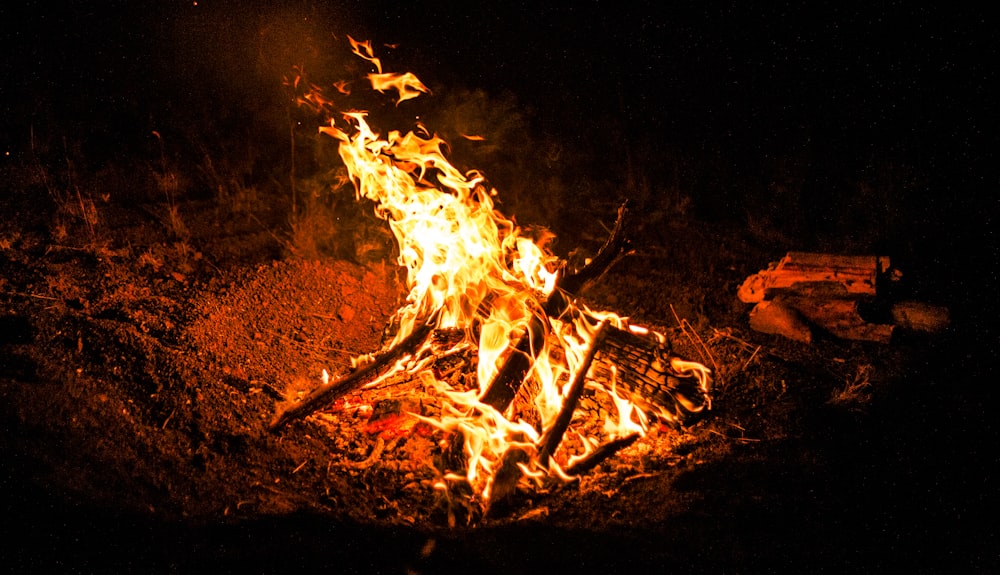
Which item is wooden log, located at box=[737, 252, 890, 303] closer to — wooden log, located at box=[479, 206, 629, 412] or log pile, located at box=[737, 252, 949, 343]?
log pile, located at box=[737, 252, 949, 343]

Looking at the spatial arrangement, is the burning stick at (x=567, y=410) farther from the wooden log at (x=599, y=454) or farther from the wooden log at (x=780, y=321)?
the wooden log at (x=780, y=321)

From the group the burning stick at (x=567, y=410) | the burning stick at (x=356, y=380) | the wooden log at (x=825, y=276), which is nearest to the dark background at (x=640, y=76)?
the wooden log at (x=825, y=276)

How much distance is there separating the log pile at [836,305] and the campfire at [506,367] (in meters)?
1.00

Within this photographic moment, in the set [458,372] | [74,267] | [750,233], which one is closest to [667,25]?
[750,233]

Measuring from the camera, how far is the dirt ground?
8.31 ft

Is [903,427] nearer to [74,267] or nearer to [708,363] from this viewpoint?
[708,363]

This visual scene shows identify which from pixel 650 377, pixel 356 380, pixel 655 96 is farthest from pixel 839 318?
pixel 655 96

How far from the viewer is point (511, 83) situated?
932 centimetres

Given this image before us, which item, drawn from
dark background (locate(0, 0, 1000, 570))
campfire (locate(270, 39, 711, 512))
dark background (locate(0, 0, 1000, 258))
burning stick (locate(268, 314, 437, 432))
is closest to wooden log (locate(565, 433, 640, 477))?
campfire (locate(270, 39, 711, 512))

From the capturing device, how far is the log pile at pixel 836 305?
4.40 meters

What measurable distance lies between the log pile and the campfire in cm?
100

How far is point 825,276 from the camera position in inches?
180

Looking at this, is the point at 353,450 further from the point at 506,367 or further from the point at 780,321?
the point at 780,321

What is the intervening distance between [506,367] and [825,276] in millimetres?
2605
